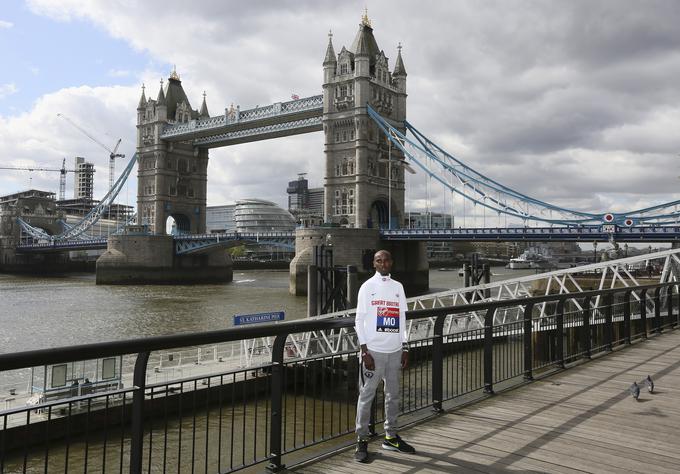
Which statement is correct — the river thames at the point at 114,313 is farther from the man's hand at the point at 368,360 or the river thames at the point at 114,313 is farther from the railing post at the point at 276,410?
the man's hand at the point at 368,360

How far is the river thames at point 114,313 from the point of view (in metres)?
25.4

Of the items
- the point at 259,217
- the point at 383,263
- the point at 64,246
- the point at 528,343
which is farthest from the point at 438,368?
the point at 259,217

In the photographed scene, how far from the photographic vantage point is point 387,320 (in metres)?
4.64

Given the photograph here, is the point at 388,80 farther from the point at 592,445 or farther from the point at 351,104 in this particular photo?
the point at 592,445

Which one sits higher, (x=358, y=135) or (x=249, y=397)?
(x=358, y=135)

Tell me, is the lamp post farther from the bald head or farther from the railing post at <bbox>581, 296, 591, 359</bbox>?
the bald head

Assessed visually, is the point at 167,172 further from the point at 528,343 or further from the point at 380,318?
the point at 380,318

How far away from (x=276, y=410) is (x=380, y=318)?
3.58 ft

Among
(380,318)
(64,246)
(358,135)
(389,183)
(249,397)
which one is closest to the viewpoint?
(380,318)

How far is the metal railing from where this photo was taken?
3721 mm

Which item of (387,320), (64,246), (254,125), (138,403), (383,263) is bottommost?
(138,403)

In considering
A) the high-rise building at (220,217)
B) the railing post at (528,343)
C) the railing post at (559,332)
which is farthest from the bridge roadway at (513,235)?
the high-rise building at (220,217)

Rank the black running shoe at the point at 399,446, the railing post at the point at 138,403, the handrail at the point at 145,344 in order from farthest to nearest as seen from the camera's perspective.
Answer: the black running shoe at the point at 399,446 < the railing post at the point at 138,403 < the handrail at the point at 145,344

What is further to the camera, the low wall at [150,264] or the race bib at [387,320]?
the low wall at [150,264]
